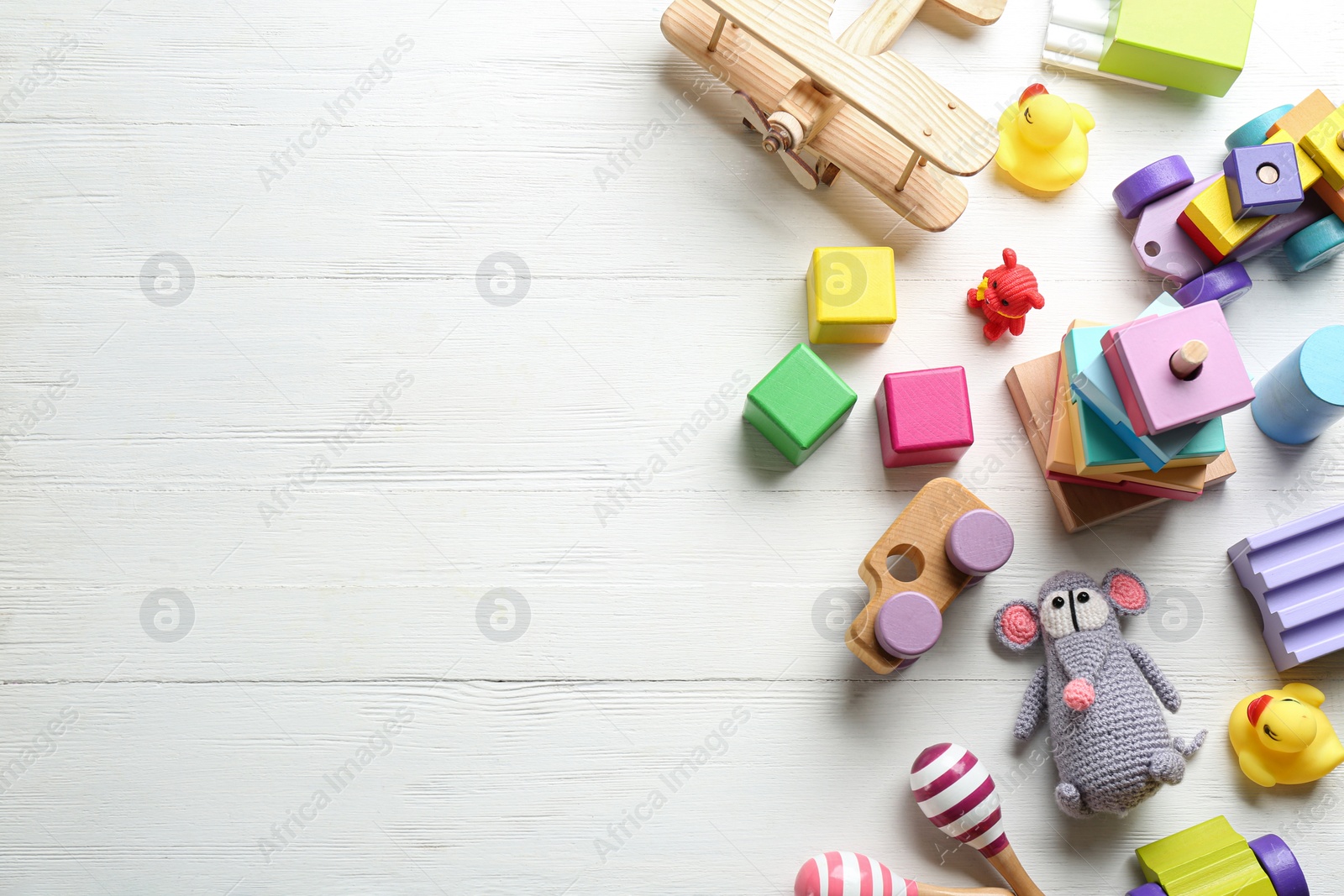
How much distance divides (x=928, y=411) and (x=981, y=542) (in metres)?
0.20

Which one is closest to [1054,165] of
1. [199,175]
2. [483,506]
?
[483,506]

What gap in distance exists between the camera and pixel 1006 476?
4.91 ft

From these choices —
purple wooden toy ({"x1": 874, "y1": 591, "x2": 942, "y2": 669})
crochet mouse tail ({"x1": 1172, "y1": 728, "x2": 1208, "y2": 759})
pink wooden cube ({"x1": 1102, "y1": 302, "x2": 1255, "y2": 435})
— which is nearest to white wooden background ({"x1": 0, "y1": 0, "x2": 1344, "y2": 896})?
crochet mouse tail ({"x1": 1172, "y1": 728, "x2": 1208, "y2": 759})

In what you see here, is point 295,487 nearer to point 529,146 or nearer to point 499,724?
point 499,724

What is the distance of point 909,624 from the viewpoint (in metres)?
1.31

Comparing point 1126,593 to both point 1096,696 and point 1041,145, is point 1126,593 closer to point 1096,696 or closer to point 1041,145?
point 1096,696

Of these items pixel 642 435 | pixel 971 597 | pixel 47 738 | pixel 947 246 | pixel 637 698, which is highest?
pixel 947 246

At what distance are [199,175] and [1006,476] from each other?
1.37 m

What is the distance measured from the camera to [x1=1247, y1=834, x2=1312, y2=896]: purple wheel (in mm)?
1324

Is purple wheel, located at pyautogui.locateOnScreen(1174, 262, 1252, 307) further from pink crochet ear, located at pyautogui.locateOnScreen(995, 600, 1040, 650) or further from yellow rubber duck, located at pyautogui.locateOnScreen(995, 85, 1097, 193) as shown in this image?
pink crochet ear, located at pyautogui.locateOnScreen(995, 600, 1040, 650)

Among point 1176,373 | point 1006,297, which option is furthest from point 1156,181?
point 1176,373

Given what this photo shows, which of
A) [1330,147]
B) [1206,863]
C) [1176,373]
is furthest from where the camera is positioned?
[1330,147]

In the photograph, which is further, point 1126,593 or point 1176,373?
point 1126,593

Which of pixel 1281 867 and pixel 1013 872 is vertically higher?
pixel 1281 867
